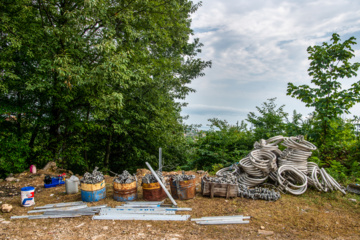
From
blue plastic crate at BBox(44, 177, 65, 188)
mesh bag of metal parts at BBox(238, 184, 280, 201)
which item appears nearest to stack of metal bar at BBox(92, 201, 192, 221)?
Answer: mesh bag of metal parts at BBox(238, 184, 280, 201)

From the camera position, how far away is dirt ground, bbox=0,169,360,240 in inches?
115

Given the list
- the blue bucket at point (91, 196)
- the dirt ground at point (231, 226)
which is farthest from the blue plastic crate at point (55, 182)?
the blue bucket at point (91, 196)

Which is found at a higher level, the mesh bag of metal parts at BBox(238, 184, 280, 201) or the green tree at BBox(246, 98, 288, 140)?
the green tree at BBox(246, 98, 288, 140)

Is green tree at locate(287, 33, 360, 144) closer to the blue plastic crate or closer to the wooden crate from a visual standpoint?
the wooden crate

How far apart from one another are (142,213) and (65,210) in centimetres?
131

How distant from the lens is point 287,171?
16.3 ft

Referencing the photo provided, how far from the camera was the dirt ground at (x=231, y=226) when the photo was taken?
115 inches

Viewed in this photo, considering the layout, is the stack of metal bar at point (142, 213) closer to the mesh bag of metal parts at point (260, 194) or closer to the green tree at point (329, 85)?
the mesh bag of metal parts at point (260, 194)

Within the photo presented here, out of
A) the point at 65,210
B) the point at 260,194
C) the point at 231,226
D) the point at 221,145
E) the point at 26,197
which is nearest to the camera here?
the point at 231,226

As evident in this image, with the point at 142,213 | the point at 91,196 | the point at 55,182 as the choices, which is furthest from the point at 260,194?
the point at 55,182

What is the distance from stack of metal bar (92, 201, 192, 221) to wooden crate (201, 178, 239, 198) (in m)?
0.73

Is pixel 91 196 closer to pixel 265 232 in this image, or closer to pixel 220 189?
pixel 220 189

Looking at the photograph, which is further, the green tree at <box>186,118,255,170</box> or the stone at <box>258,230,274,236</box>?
the green tree at <box>186,118,255,170</box>

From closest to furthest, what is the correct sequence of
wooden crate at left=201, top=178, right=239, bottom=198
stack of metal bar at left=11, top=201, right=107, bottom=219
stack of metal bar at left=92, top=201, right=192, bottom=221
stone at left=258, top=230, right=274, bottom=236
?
1. stone at left=258, top=230, right=274, bottom=236
2. stack of metal bar at left=92, top=201, right=192, bottom=221
3. stack of metal bar at left=11, top=201, right=107, bottom=219
4. wooden crate at left=201, top=178, right=239, bottom=198
